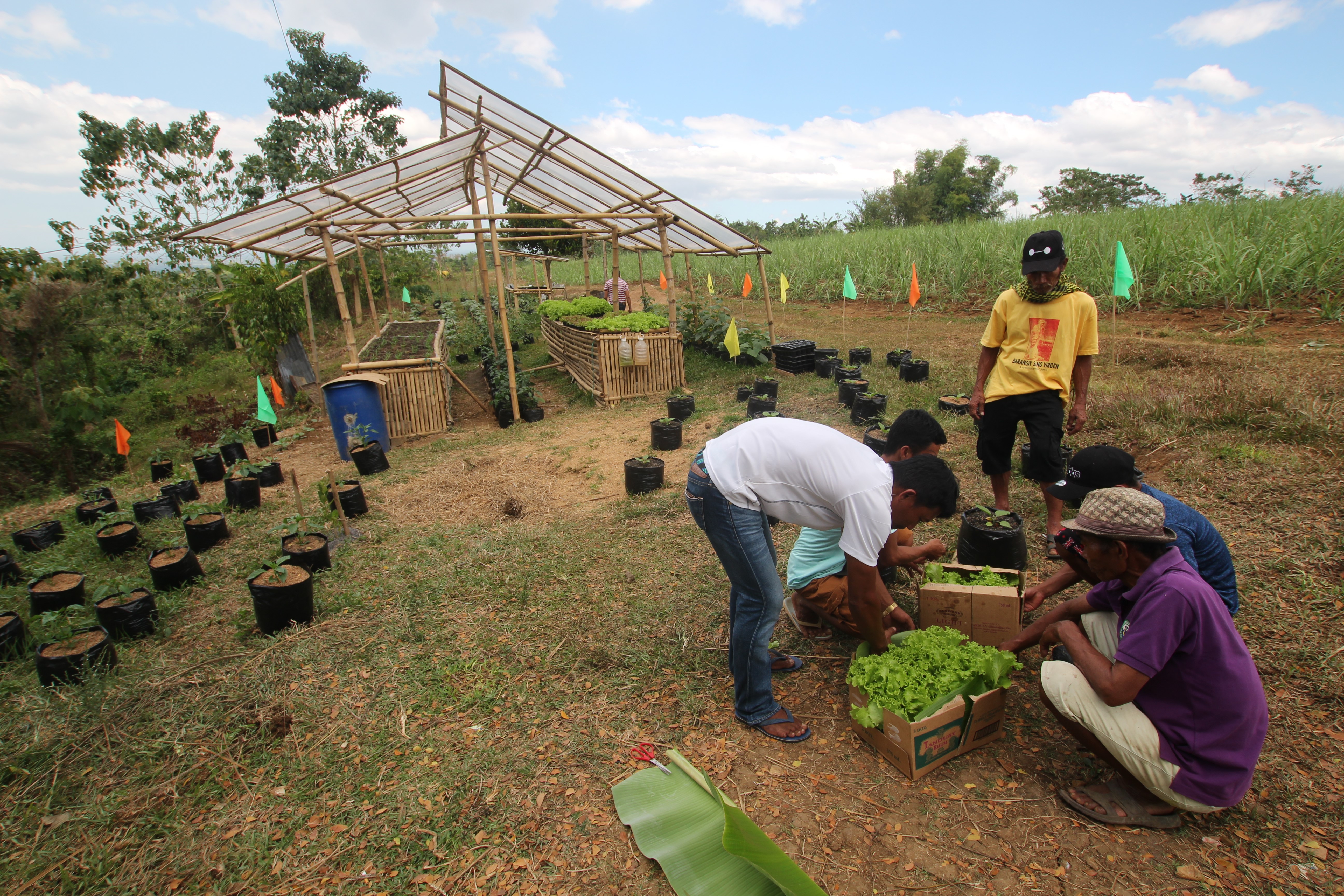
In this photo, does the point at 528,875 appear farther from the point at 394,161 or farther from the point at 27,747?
the point at 394,161

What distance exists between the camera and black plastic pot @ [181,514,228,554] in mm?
5406

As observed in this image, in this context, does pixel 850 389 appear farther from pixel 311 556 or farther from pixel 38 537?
pixel 38 537

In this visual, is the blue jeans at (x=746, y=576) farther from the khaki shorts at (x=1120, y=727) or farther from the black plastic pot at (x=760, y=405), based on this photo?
the black plastic pot at (x=760, y=405)

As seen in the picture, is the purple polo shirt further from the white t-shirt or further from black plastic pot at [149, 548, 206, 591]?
black plastic pot at [149, 548, 206, 591]

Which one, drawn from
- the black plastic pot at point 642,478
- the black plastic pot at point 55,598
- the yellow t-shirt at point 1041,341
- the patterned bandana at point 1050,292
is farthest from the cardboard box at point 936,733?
the black plastic pot at point 55,598

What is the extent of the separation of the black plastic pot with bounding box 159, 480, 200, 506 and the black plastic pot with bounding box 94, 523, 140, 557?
106cm

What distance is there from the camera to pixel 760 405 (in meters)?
7.67

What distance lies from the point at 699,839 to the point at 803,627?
156 cm

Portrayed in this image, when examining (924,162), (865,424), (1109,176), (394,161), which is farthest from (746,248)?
(1109,176)

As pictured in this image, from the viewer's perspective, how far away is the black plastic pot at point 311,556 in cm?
455

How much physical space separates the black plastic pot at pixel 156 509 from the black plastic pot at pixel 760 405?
6.58 meters

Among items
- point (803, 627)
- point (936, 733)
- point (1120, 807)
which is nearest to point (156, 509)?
point (803, 627)

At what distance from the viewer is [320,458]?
28.3 feet

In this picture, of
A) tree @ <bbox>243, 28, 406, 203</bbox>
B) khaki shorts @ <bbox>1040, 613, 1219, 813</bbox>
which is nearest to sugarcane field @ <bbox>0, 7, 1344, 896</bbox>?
Result: khaki shorts @ <bbox>1040, 613, 1219, 813</bbox>
